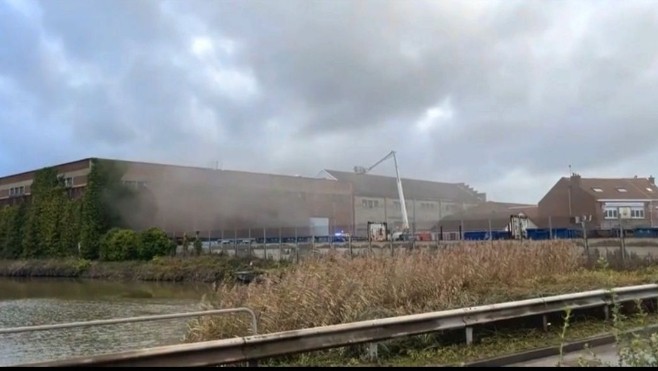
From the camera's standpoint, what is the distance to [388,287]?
11047 millimetres

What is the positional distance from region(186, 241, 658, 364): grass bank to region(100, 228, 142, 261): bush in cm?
5335

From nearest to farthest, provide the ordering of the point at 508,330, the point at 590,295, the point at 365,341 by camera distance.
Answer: the point at 365,341 → the point at 508,330 → the point at 590,295

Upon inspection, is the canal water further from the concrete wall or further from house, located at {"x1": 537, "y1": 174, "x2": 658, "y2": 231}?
the concrete wall

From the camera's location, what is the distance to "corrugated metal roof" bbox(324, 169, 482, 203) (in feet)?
336

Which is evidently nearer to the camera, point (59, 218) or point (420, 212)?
point (59, 218)

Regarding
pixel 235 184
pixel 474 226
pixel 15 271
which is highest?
pixel 235 184

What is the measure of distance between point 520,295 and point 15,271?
7301 centimetres

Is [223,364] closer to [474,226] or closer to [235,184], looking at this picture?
[474,226]

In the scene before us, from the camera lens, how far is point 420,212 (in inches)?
4114

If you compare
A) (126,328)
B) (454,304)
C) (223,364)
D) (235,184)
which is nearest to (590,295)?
(454,304)

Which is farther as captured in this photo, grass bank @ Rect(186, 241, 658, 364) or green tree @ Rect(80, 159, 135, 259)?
green tree @ Rect(80, 159, 135, 259)

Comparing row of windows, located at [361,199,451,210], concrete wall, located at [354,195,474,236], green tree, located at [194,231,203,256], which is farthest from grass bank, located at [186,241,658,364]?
row of windows, located at [361,199,451,210]

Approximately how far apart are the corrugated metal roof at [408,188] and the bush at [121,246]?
4247 cm

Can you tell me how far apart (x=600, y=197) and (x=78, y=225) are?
63.8m
